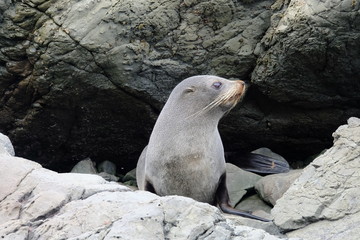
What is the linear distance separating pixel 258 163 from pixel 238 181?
0.56 metres

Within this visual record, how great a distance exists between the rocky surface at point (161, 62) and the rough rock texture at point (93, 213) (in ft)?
11.0

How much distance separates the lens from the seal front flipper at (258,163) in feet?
26.4

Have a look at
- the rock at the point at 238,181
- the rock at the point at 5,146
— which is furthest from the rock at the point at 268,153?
the rock at the point at 5,146

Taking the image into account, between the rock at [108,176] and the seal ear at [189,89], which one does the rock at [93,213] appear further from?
the rock at [108,176]

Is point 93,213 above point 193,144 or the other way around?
above

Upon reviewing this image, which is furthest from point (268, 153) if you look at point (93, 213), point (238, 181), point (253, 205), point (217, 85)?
point (93, 213)

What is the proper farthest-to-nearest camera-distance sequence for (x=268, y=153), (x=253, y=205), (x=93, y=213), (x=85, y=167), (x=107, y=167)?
1. (x=107, y=167)
2. (x=85, y=167)
3. (x=268, y=153)
4. (x=253, y=205)
5. (x=93, y=213)

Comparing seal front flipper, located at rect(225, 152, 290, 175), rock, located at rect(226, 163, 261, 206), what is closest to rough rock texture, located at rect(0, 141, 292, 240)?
rock, located at rect(226, 163, 261, 206)

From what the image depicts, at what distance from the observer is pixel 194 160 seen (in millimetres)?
6887

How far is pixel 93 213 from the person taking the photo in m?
3.79

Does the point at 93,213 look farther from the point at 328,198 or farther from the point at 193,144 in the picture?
the point at 193,144

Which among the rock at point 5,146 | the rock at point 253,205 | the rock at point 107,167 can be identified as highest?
the rock at point 5,146

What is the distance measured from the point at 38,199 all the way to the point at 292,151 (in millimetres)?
4842

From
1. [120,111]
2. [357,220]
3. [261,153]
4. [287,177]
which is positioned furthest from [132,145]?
[357,220]
